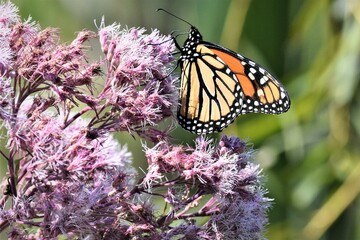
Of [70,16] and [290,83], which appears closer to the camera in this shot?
[290,83]

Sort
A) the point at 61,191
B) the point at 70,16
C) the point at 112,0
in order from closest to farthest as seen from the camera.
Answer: the point at 61,191 → the point at 70,16 → the point at 112,0

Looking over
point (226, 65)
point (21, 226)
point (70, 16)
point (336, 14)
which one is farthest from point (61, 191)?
point (70, 16)

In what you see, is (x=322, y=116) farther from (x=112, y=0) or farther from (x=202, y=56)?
(x=112, y=0)

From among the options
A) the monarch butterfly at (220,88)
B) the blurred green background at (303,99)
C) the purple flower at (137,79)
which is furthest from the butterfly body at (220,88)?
the blurred green background at (303,99)

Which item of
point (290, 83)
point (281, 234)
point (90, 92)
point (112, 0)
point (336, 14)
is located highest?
point (112, 0)

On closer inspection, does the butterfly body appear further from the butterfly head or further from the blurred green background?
the blurred green background

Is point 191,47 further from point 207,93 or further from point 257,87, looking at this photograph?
point 257,87

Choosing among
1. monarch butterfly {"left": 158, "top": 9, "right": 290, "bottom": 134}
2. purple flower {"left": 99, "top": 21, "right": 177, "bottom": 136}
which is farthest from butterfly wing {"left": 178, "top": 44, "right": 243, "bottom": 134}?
purple flower {"left": 99, "top": 21, "right": 177, "bottom": 136}

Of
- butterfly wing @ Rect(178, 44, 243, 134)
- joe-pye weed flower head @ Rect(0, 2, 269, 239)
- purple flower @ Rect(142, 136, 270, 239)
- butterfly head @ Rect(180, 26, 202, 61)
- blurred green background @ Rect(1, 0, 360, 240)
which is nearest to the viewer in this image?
joe-pye weed flower head @ Rect(0, 2, 269, 239)
